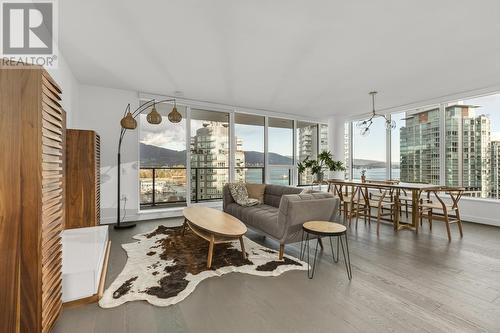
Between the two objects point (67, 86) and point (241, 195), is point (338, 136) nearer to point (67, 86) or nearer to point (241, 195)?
point (241, 195)

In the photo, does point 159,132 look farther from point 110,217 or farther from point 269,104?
point 269,104

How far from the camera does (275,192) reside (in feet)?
13.8

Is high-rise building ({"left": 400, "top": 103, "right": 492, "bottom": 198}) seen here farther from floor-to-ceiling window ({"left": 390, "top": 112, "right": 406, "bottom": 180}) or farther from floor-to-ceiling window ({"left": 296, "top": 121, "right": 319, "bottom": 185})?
floor-to-ceiling window ({"left": 296, "top": 121, "right": 319, "bottom": 185})

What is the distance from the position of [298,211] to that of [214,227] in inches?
40.9

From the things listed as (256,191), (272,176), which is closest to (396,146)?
(272,176)

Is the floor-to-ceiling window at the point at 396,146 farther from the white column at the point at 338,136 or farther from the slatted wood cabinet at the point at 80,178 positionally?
the slatted wood cabinet at the point at 80,178

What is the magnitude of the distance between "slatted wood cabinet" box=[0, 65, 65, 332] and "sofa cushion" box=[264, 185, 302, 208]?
323cm

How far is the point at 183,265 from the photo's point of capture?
261cm

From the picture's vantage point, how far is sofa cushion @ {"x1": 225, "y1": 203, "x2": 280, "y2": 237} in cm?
304

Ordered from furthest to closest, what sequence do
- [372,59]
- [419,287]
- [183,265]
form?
[372,59] → [183,265] → [419,287]

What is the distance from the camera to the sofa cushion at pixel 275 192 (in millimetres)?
4039

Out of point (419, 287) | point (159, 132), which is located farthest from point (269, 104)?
point (419, 287)

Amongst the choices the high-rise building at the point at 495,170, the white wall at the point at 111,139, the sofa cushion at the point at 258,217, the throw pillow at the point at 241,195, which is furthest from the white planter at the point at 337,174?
the white wall at the point at 111,139

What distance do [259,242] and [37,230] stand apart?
2.66 meters
